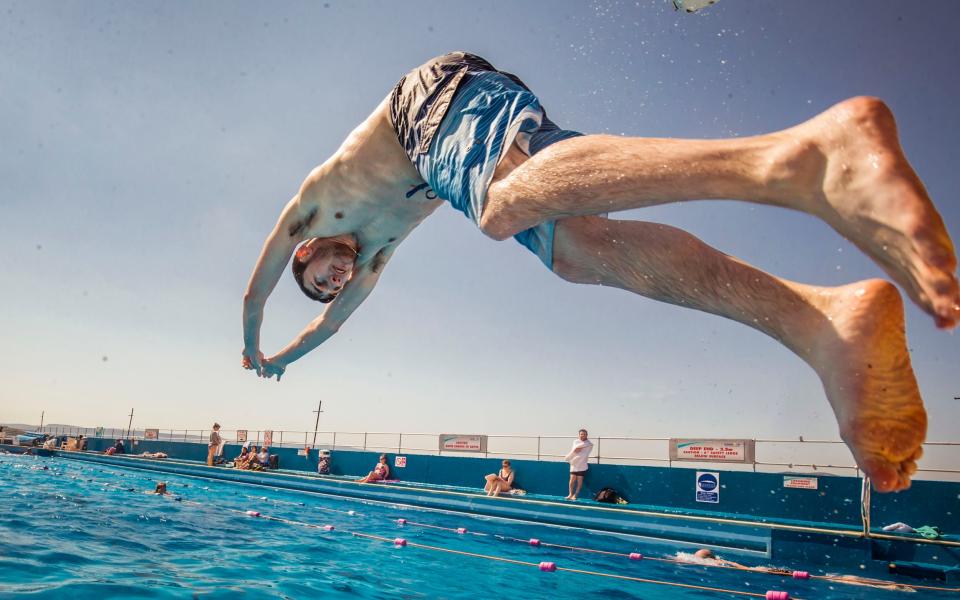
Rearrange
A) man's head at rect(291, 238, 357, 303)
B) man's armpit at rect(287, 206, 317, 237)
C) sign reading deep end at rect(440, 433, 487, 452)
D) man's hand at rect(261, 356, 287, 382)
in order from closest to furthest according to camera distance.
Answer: man's armpit at rect(287, 206, 317, 237) < man's head at rect(291, 238, 357, 303) < man's hand at rect(261, 356, 287, 382) < sign reading deep end at rect(440, 433, 487, 452)

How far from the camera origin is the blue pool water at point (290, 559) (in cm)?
379

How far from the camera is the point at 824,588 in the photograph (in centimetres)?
566

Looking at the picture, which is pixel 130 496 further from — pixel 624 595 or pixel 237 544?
pixel 624 595

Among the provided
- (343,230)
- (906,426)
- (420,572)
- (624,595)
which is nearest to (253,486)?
(420,572)

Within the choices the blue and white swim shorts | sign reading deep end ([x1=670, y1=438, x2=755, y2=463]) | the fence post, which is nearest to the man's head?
the blue and white swim shorts

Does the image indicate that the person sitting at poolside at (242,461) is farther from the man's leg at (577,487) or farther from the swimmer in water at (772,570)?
the swimmer in water at (772,570)

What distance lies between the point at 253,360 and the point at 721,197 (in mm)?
3752

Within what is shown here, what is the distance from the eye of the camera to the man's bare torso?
2934 mm

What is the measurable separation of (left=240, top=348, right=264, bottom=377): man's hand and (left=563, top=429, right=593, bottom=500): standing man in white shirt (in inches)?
345

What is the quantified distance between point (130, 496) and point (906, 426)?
11929mm

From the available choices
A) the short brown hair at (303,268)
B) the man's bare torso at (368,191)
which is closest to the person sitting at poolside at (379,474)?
the short brown hair at (303,268)

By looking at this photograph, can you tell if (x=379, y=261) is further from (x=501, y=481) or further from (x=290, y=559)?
(x=501, y=481)

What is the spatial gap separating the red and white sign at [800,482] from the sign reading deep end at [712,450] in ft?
5.33

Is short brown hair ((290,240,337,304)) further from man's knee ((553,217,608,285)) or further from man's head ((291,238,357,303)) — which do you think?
man's knee ((553,217,608,285))
